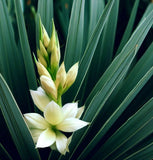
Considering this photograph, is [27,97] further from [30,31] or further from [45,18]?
[30,31]

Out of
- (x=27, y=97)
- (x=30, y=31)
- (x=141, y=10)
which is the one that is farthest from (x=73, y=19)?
(x=141, y=10)

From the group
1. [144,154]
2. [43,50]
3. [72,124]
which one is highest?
[43,50]

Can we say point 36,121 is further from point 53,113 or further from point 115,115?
point 115,115

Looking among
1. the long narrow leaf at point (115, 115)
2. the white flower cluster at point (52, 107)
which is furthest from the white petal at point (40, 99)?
the long narrow leaf at point (115, 115)

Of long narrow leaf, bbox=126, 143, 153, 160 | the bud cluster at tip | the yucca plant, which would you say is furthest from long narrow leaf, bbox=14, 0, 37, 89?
long narrow leaf, bbox=126, 143, 153, 160

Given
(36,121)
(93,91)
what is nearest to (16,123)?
(36,121)

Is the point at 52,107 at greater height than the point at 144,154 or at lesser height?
greater
